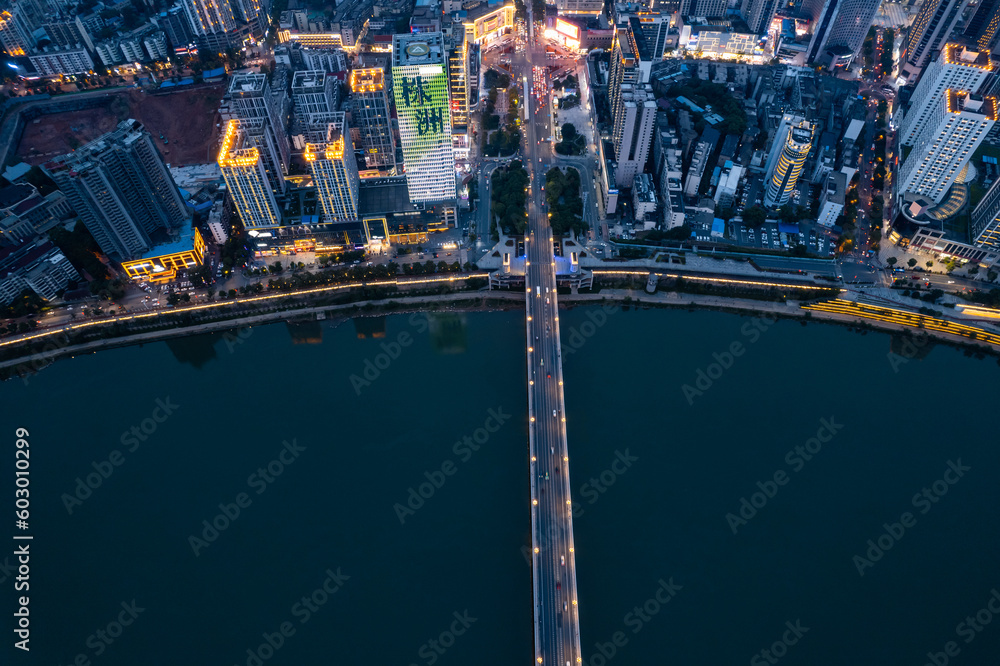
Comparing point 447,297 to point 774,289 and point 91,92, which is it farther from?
point 91,92

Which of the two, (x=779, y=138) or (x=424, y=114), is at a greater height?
(x=424, y=114)

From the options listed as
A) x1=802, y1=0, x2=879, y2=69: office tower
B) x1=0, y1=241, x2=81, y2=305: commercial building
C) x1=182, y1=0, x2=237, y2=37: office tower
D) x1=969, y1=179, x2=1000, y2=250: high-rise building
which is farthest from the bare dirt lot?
x1=802, y1=0, x2=879, y2=69: office tower

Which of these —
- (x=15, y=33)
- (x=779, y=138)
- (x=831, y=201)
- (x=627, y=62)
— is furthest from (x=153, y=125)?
(x=831, y=201)

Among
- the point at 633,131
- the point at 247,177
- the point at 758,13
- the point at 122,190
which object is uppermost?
the point at 758,13

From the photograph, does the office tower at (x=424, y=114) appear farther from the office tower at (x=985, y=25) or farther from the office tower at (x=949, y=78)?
the office tower at (x=985, y=25)

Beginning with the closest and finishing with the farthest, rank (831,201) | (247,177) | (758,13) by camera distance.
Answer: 1. (247,177)
2. (831,201)
3. (758,13)

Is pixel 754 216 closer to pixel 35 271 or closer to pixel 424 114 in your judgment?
pixel 424 114

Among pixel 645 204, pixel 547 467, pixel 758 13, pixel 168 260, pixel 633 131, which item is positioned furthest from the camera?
pixel 758 13

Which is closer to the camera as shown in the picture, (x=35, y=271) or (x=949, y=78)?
(x=35, y=271)
